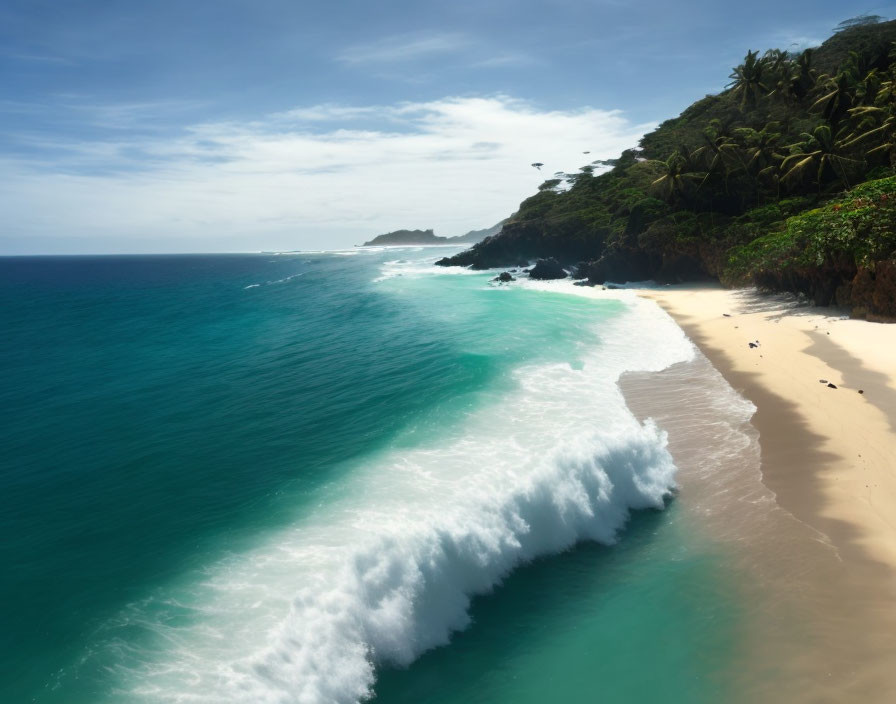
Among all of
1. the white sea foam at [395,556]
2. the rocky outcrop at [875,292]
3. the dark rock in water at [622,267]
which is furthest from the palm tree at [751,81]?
the white sea foam at [395,556]

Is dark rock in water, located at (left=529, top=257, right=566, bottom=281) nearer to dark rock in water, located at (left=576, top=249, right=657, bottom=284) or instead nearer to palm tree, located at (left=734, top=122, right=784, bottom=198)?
dark rock in water, located at (left=576, top=249, right=657, bottom=284)

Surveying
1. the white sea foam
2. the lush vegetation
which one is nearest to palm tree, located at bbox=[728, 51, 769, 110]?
the lush vegetation

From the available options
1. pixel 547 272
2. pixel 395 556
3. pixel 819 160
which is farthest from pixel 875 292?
pixel 547 272

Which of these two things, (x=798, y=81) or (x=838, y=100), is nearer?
(x=838, y=100)

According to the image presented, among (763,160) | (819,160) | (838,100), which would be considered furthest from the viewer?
(763,160)

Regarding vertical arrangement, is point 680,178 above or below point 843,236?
above

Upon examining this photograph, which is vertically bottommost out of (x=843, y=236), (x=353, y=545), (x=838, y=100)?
(x=353, y=545)

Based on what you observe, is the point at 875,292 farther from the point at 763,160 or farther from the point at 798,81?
the point at 798,81
